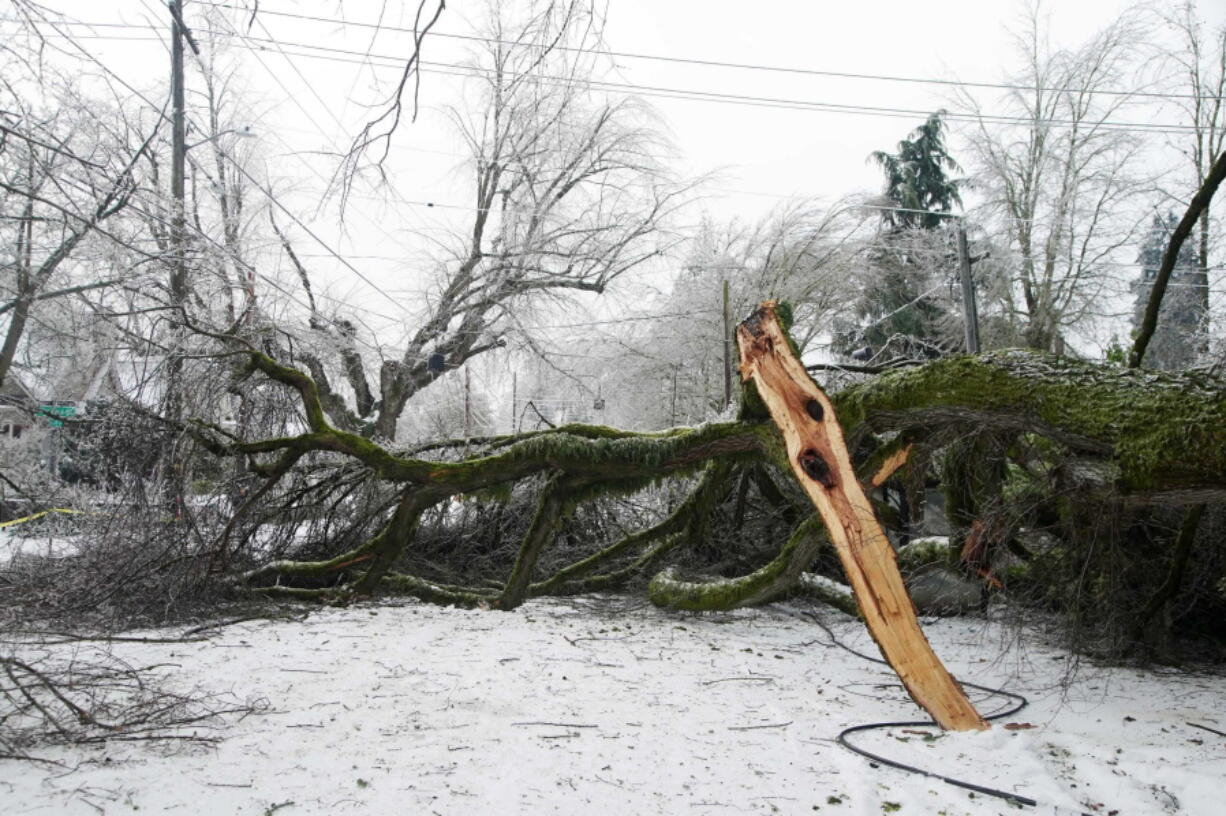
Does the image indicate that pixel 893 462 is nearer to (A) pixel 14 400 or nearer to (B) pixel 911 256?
(A) pixel 14 400

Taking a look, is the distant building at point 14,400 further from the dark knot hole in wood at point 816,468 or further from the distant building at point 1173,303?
the distant building at point 1173,303

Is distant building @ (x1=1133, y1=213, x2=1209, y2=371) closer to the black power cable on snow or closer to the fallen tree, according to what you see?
the fallen tree

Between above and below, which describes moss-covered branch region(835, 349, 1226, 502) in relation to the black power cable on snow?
above

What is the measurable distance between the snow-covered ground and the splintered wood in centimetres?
18

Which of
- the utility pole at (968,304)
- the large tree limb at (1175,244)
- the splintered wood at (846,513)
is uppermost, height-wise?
the utility pole at (968,304)

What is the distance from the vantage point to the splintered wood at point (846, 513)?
115 inches

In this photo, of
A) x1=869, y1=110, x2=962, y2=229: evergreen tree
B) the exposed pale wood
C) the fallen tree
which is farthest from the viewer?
x1=869, y1=110, x2=962, y2=229: evergreen tree

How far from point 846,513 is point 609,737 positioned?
1.28m

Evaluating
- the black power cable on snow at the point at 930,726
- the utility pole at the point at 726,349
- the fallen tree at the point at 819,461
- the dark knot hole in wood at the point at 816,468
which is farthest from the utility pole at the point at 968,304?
the dark knot hole in wood at the point at 816,468

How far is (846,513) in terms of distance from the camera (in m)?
3.16

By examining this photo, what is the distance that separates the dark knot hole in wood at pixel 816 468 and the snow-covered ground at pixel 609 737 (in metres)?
0.95

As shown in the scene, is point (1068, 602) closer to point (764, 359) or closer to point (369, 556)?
point (764, 359)

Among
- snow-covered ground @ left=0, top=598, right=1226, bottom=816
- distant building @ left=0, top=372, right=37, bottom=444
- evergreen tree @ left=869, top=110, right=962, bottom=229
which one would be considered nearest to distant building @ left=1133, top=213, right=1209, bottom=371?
evergreen tree @ left=869, top=110, right=962, bottom=229

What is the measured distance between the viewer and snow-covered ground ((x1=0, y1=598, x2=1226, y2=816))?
219cm
